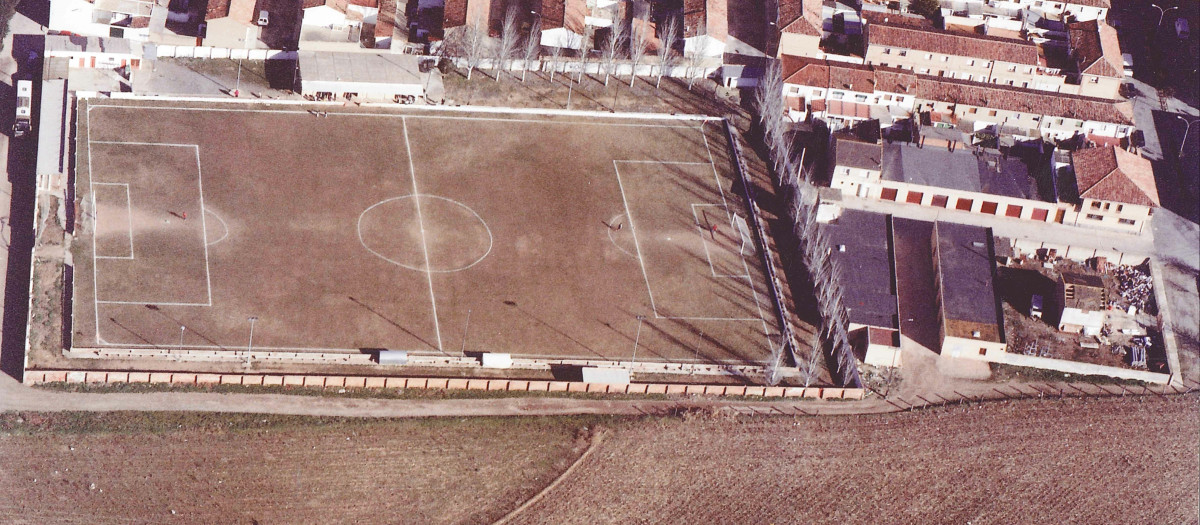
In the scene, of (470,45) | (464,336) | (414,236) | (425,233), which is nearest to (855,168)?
(470,45)

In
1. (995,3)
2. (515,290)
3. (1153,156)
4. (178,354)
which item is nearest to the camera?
(178,354)

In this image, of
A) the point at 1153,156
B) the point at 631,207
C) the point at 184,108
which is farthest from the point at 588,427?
the point at 1153,156

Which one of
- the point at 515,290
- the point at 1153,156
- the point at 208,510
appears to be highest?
the point at 1153,156

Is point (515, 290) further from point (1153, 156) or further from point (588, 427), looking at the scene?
point (1153, 156)

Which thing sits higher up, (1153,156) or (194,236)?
(1153,156)

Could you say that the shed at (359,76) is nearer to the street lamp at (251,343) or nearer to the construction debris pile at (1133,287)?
the street lamp at (251,343)

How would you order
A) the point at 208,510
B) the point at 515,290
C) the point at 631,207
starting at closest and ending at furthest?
the point at 208,510, the point at 515,290, the point at 631,207

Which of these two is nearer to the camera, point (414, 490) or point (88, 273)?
point (414, 490)
